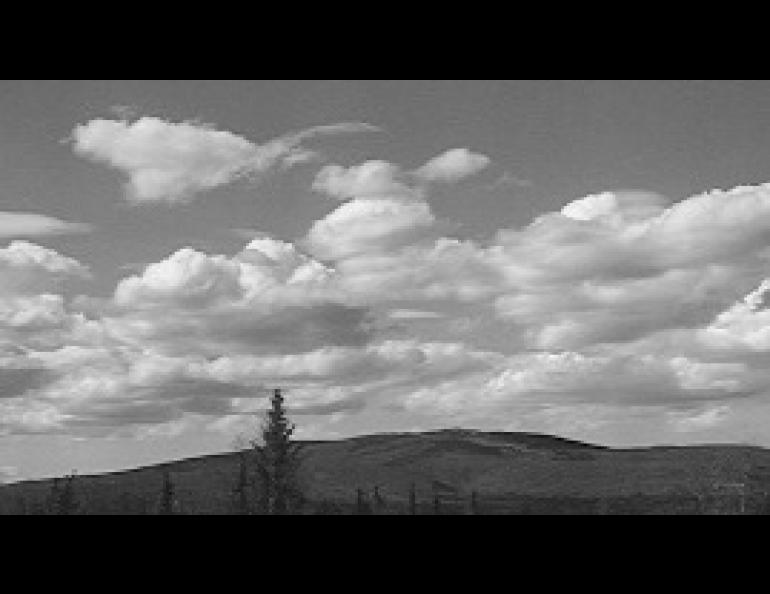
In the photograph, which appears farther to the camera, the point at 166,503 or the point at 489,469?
the point at 489,469

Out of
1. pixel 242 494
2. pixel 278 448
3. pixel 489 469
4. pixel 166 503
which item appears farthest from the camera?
pixel 489 469

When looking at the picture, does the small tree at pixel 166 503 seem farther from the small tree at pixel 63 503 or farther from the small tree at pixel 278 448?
the small tree at pixel 278 448

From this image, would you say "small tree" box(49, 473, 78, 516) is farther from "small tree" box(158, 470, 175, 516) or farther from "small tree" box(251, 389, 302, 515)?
"small tree" box(251, 389, 302, 515)

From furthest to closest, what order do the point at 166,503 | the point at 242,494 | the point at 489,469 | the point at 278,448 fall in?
the point at 489,469
the point at 278,448
the point at 242,494
the point at 166,503

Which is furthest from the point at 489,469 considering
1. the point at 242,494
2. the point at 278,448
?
the point at 242,494

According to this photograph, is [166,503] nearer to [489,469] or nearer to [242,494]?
[242,494]

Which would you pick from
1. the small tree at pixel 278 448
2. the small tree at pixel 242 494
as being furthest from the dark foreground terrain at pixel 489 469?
the small tree at pixel 242 494

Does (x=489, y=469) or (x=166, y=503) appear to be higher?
(x=489, y=469)

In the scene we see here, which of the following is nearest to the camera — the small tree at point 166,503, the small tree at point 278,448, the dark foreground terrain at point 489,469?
the small tree at point 166,503

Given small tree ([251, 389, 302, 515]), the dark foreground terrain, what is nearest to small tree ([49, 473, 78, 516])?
small tree ([251, 389, 302, 515])

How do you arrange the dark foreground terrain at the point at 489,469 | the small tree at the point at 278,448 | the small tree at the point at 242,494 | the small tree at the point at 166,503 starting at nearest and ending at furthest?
the small tree at the point at 166,503 < the small tree at the point at 242,494 < the small tree at the point at 278,448 < the dark foreground terrain at the point at 489,469

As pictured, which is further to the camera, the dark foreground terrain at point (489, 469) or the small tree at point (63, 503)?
the dark foreground terrain at point (489, 469)
